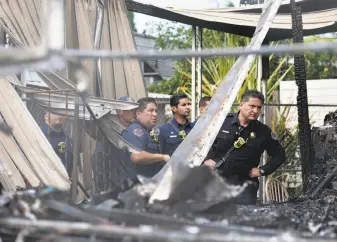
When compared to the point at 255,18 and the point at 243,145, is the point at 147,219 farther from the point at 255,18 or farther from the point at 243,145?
the point at 255,18

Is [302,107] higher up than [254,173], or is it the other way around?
[302,107]

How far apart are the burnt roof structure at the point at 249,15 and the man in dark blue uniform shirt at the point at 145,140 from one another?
2085 millimetres

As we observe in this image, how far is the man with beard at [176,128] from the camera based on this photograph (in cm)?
677

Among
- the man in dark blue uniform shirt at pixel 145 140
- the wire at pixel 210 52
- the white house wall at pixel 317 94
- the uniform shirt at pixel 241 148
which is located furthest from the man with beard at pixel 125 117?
the white house wall at pixel 317 94

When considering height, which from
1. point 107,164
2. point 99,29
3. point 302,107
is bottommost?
point 107,164

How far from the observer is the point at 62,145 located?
6590 millimetres

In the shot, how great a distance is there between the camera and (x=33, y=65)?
105 inches

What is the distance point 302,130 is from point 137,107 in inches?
76.9

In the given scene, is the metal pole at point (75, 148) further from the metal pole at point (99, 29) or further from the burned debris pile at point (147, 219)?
the burned debris pile at point (147, 219)

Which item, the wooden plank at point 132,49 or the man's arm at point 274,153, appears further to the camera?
the wooden plank at point 132,49

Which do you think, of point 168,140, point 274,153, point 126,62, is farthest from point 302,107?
point 126,62

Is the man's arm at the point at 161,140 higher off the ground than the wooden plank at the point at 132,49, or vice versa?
the wooden plank at the point at 132,49

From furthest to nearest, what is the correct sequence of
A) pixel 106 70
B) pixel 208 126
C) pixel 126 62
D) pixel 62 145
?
pixel 126 62
pixel 106 70
pixel 62 145
pixel 208 126

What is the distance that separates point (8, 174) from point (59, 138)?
5.29 feet
